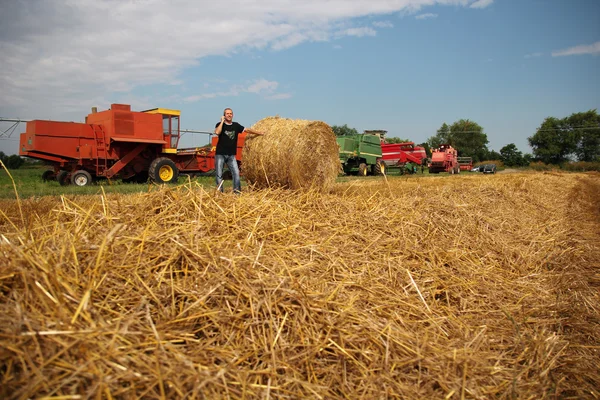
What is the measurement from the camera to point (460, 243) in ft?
18.2

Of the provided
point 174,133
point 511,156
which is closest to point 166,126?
point 174,133

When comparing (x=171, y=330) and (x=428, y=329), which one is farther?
(x=428, y=329)

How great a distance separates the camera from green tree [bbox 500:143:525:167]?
69312mm

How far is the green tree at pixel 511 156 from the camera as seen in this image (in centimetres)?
6931

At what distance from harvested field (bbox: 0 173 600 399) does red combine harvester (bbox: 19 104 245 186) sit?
37.8 ft

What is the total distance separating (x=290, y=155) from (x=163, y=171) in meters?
8.71

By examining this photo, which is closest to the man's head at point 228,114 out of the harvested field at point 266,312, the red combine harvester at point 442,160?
the harvested field at point 266,312

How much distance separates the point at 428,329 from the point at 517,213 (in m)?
6.24

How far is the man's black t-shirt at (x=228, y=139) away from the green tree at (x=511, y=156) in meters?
69.3

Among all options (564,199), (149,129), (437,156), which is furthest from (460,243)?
(437,156)

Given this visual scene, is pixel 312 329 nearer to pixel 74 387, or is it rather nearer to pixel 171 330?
pixel 171 330

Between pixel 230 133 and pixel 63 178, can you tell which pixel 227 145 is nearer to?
pixel 230 133

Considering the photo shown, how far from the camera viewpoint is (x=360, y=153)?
82.1 feet

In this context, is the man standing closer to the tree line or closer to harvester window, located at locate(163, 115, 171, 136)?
harvester window, located at locate(163, 115, 171, 136)
